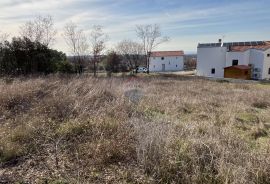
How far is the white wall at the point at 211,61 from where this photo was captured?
44.1 m

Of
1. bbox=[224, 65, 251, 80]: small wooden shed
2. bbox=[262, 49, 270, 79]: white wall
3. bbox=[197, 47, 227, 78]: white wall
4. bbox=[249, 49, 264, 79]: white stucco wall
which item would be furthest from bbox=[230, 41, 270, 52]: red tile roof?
bbox=[224, 65, 251, 80]: small wooden shed

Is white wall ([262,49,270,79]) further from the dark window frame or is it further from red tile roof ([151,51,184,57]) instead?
red tile roof ([151,51,184,57])

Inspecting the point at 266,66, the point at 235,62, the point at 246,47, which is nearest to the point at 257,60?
the point at 266,66

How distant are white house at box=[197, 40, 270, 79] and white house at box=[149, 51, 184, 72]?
62.8 ft

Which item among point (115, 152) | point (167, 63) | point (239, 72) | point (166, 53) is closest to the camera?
point (115, 152)

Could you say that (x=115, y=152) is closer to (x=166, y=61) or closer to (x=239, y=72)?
(x=239, y=72)

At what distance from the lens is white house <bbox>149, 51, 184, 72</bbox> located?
6625 cm

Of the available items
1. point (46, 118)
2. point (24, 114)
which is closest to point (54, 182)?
point (46, 118)

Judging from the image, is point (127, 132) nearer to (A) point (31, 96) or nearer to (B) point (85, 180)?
(B) point (85, 180)

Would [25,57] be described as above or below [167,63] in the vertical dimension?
above

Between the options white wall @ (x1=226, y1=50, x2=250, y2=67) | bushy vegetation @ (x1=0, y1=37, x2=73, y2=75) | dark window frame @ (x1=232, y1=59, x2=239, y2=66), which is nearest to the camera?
bushy vegetation @ (x1=0, y1=37, x2=73, y2=75)

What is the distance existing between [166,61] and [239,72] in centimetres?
2872

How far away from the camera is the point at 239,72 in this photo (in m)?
39.4

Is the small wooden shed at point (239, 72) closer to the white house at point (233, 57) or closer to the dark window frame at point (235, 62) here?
the white house at point (233, 57)
